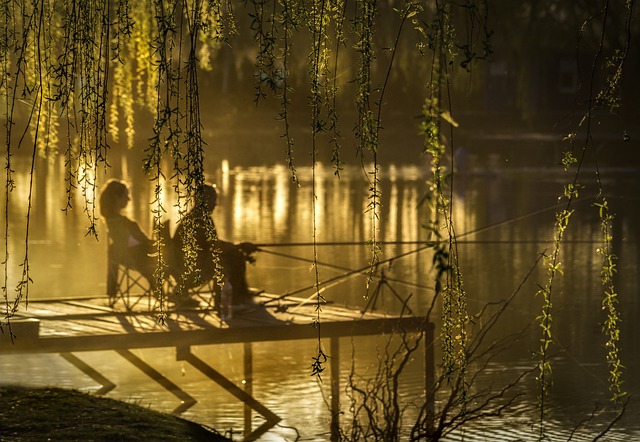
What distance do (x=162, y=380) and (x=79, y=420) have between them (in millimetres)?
2093

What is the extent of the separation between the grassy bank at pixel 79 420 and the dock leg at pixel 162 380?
73cm

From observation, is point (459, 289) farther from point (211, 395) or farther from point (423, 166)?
point (423, 166)

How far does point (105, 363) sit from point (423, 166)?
1273 inches

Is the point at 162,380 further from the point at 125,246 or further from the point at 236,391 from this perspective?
the point at 125,246

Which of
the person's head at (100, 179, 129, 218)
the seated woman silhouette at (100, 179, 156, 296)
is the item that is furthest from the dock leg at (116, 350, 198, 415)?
the person's head at (100, 179, 129, 218)

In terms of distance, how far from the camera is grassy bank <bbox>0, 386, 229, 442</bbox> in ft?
24.0

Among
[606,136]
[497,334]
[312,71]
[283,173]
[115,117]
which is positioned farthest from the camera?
[606,136]

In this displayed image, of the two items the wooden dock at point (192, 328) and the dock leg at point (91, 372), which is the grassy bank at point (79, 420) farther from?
the dock leg at point (91, 372)

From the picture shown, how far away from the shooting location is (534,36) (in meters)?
41.2

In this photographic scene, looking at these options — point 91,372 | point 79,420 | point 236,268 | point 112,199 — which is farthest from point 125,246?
point 79,420

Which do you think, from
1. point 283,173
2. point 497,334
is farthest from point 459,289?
point 283,173

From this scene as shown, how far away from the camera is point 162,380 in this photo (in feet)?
32.1

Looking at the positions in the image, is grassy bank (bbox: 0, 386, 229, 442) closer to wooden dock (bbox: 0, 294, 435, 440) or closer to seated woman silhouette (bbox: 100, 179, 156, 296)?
wooden dock (bbox: 0, 294, 435, 440)

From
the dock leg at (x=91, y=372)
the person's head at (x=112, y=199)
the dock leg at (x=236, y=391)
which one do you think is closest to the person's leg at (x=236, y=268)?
the dock leg at (x=236, y=391)
